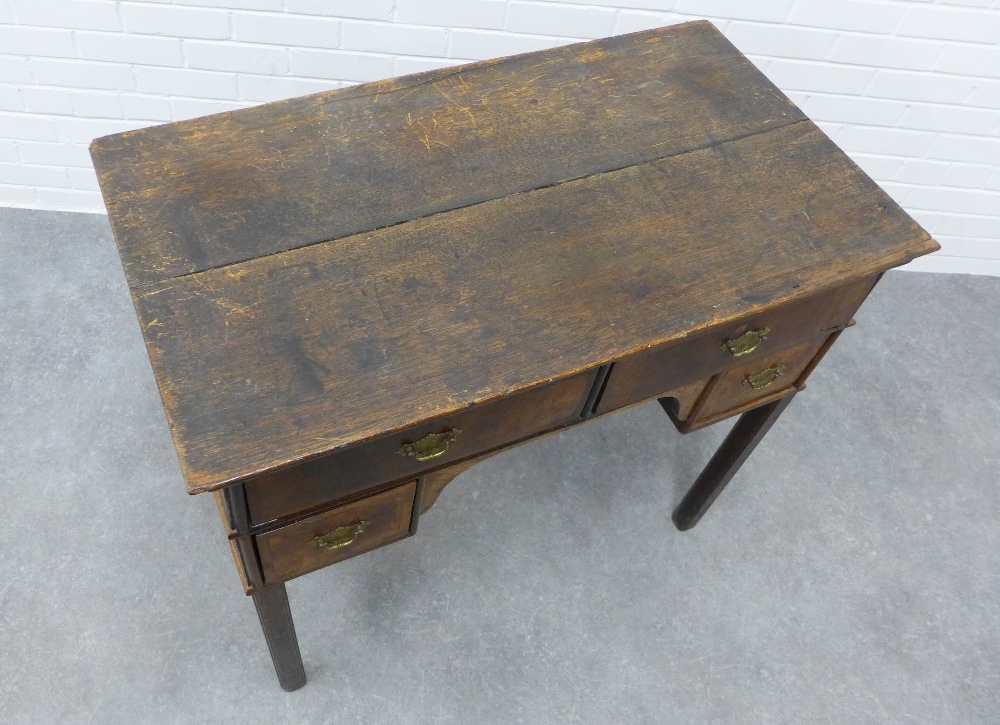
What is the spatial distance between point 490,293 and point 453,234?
0.14 m

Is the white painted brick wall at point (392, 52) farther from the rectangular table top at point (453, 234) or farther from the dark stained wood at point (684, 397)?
the dark stained wood at point (684, 397)

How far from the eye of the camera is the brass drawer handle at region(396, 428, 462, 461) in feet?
4.00

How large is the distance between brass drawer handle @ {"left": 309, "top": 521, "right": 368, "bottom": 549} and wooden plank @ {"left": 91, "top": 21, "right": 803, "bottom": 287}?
1.50ft

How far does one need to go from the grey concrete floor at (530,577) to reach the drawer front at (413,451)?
744 millimetres

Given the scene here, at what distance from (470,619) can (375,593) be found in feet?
0.75

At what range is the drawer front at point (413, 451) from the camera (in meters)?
1.16

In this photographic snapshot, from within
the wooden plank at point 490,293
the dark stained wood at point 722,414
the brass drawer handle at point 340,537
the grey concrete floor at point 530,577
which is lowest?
the grey concrete floor at point 530,577

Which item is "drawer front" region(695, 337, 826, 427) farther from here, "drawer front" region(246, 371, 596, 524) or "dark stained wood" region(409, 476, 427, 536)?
"dark stained wood" region(409, 476, 427, 536)

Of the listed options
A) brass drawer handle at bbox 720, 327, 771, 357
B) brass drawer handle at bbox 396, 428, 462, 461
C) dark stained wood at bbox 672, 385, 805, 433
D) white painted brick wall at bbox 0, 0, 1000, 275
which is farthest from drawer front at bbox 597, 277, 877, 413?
white painted brick wall at bbox 0, 0, 1000, 275

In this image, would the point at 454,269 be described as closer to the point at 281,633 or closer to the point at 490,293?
the point at 490,293

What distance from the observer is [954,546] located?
84.4 inches

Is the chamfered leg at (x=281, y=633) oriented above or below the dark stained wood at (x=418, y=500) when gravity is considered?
below

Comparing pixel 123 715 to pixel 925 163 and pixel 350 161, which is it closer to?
pixel 350 161

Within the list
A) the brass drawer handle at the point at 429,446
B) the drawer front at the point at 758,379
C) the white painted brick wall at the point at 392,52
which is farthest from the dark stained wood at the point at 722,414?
the white painted brick wall at the point at 392,52
